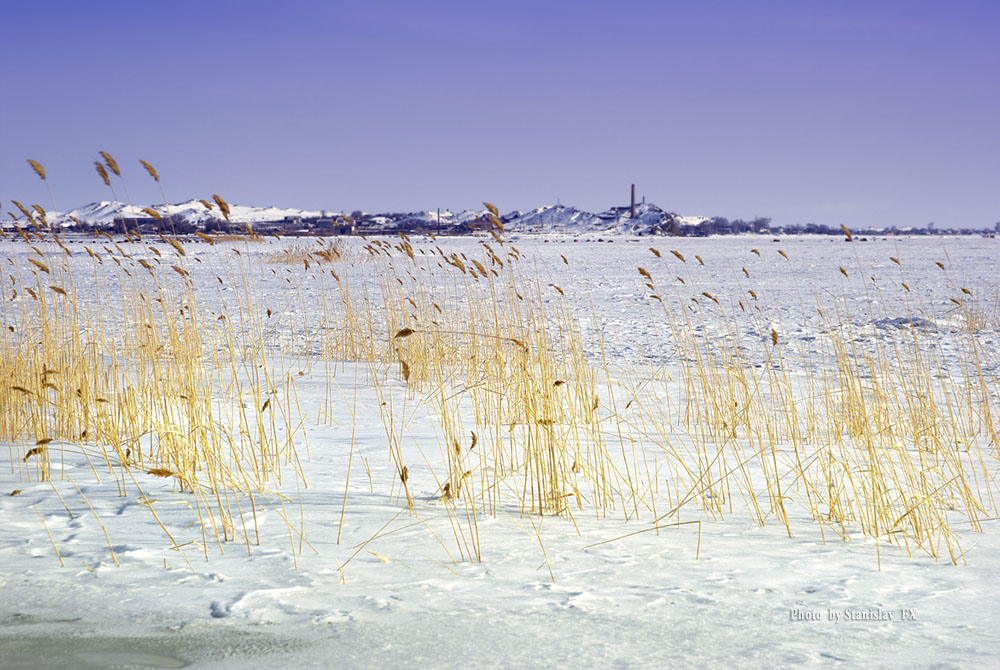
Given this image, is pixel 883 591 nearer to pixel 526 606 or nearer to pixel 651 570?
pixel 651 570

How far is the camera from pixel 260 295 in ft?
44.5

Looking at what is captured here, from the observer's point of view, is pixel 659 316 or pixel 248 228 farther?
pixel 659 316

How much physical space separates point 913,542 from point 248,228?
3948mm

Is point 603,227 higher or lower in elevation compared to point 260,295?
higher

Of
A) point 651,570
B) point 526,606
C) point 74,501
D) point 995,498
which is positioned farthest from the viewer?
point 995,498

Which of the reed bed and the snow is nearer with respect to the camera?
the snow

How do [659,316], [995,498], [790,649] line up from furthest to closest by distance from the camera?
[659,316], [995,498], [790,649]

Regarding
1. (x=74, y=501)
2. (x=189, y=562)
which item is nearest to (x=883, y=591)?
(x=189, y=562)

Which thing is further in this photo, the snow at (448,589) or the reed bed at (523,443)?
the reed bed at (523,443)

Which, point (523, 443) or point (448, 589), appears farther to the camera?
point (523, 443)

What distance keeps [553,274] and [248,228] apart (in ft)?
46.4

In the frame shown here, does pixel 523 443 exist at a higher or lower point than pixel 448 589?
higher

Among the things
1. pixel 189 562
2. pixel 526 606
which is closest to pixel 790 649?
pixel 526 606

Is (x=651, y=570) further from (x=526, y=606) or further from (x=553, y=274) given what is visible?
(x=553, y=274)
